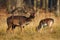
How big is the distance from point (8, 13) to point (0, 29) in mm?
217

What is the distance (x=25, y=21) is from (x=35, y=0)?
282 millimetres

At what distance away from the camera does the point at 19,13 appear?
773 inches

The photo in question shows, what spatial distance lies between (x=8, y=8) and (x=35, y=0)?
34cm

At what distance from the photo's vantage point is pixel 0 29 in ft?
64.3

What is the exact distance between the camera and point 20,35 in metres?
19.6

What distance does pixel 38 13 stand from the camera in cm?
1964

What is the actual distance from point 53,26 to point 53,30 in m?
0.05

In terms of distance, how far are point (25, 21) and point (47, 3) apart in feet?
1.13

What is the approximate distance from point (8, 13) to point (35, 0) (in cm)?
36

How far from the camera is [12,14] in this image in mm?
19641

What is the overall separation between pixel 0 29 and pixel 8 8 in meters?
0.27

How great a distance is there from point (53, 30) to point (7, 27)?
56 cm

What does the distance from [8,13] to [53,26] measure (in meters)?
0.57

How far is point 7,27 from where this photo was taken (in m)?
19.6
